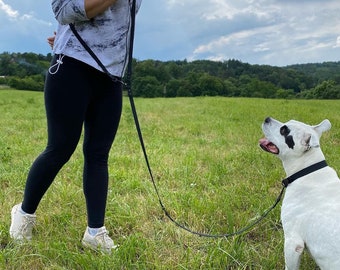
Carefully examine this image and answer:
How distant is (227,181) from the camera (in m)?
4.45

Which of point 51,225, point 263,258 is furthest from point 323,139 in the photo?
point 51,225

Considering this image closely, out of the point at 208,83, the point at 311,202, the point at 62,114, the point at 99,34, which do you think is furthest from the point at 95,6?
the point at 208,83

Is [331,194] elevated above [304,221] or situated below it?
above

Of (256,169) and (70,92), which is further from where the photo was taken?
(256,169)

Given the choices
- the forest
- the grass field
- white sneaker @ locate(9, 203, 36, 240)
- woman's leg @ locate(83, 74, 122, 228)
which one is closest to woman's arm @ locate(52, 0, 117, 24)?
woman's leg @ locate(83, 74, 122, 228)

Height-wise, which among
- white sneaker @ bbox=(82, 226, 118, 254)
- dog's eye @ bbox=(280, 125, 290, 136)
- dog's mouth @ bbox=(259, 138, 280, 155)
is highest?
dog's eye @ bbox=(280, 125, 290, 136)

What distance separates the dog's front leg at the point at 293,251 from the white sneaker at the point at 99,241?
1.16 metres

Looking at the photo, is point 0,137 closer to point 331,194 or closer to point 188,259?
point 188,259

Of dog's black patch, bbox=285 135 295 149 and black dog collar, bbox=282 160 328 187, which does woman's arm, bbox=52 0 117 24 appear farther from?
black dog collar, bbox=282 160 328 187

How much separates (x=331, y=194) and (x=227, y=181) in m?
2.12

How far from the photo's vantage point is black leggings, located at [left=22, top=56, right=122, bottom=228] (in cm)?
242

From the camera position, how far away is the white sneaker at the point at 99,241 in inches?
108

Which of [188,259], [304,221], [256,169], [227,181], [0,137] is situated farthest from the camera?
[0,137]

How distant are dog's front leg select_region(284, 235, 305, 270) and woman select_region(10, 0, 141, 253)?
119cm
